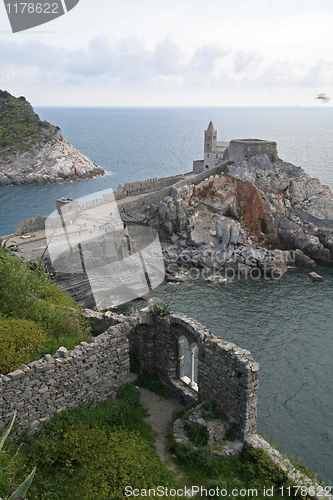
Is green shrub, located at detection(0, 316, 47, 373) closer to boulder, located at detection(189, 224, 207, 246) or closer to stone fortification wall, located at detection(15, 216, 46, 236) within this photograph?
stone fortification wall, located at detection(15, 216, 46, 236)

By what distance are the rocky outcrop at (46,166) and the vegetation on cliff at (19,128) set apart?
6.42 ft

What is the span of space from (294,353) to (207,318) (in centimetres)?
764

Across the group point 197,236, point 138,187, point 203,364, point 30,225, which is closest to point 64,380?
point 203,364

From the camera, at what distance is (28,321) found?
1414 cm

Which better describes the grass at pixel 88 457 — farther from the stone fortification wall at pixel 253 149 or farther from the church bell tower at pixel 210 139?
the church bell tower at pixel 210 139

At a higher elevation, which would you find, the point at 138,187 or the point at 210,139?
the point at 210,139

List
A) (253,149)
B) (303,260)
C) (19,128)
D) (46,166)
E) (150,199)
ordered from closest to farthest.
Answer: (303,260) → (150,199) → (253,149) → (46,166) → (19,128)

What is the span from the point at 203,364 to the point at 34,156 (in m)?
83.1

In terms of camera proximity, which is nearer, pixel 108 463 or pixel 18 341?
pixel 108 463

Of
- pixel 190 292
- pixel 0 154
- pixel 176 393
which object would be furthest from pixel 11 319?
pixel 0 154

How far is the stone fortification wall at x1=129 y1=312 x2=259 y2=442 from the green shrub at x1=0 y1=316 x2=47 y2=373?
154 inches

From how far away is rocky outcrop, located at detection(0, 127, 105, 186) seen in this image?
81.8 meters

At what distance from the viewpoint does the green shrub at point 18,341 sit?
40.3ft

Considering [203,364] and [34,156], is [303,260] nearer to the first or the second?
[203,364]
